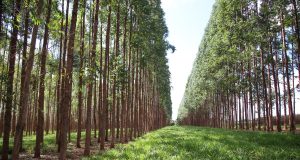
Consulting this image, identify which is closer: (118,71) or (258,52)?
(118,71)

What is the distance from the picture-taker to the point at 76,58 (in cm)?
2853

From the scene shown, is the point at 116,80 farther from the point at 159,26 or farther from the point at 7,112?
the point at 159,26

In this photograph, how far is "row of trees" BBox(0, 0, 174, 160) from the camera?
32.8ft

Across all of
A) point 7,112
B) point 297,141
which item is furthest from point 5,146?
point 297,141

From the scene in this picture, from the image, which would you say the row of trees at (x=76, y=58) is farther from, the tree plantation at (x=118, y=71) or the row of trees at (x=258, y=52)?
the row of trees at (x=258, y=52)

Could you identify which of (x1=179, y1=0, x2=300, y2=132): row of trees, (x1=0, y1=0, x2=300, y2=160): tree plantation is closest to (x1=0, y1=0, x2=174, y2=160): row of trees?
(x1=0, y1=0, x2=300, y2=160): tree plantation

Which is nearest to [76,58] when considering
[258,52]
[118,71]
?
[118,71]

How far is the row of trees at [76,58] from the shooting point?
32.8ft

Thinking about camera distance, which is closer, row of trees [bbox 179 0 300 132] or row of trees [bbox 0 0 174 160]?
row of trees [bbox 0 0 174 160]

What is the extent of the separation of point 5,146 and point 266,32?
20.6 m

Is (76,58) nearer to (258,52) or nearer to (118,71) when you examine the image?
(118,71)

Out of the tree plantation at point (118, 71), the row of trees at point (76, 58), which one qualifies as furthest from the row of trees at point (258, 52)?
the row of trees at point (76, 58)

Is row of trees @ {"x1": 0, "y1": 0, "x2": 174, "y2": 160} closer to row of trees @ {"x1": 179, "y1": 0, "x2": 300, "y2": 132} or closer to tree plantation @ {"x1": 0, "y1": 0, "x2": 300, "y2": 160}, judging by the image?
tree plantation @ {"x1": 0, "y1": 0, "x2": 300, "y2": 160}

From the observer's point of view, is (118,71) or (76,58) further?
(76,58)
